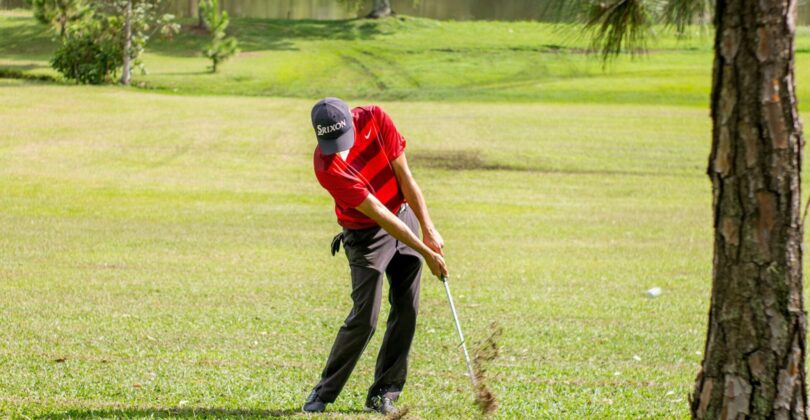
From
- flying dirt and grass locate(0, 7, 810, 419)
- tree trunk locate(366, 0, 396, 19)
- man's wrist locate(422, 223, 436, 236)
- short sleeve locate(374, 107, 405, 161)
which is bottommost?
flying dirt and grass locate(0, 7, 810, 419)

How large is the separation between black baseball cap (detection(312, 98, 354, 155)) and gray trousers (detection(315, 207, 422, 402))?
0.56 metres

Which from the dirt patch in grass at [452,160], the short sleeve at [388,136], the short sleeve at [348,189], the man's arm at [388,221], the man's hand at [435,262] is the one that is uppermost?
the short sleeve at [388,136]

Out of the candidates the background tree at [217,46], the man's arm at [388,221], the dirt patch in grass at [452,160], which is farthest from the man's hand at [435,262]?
the background tree at [217,46]

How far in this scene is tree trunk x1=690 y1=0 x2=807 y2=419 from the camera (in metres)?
3.98

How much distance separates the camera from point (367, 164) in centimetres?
638

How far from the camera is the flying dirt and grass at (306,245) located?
7527 millimetres

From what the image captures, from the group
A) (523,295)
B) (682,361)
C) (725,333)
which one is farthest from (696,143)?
(725,333)

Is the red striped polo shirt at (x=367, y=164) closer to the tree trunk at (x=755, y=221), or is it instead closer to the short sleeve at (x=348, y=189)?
the short sleeve at (x=348, y=189)

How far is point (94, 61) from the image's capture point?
43000 millimetres

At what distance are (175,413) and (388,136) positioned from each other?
1963 millimetres

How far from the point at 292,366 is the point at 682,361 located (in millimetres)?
3015

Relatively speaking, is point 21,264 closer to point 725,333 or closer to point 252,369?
point 252,369

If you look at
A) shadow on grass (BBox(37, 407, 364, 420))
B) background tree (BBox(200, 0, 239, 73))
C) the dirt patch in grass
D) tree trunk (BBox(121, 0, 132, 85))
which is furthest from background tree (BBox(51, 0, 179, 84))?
shadow on grass (BBox(37, 407, 364, 420))

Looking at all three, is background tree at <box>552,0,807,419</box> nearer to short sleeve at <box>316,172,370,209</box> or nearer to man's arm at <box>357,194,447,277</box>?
man's arm at <box>357,194,447,277</box>
